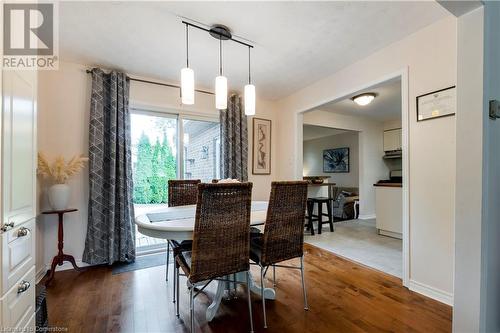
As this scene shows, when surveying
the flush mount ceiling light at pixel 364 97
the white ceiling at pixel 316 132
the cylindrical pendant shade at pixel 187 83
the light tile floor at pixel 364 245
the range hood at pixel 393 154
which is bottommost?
the light tile floor at pixel 364 245

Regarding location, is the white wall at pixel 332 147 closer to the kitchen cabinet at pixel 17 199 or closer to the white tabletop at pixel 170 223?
the white tabletop at pixel 170 223

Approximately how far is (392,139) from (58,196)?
6.53m

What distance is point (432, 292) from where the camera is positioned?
2010 mm

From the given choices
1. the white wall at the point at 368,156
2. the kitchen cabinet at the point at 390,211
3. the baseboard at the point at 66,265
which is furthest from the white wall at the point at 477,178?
the white wall at the point at 368,156

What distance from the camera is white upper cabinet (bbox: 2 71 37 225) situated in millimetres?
979

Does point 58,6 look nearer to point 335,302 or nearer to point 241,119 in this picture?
point 241,119

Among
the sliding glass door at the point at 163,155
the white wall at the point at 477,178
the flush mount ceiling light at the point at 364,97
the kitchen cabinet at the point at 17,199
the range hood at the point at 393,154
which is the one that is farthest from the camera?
the range hood at the point at 393,154

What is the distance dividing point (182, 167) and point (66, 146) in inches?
55.5

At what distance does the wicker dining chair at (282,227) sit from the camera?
1.74 metres

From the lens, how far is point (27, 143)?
3.90 feet

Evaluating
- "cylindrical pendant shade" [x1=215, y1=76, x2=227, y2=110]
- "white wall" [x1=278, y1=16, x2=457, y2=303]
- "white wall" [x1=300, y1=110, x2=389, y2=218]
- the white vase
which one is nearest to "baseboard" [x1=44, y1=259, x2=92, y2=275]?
the white vase

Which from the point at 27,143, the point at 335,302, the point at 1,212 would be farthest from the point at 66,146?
the point at 335,302

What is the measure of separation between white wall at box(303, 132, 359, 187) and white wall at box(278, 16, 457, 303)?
430cm

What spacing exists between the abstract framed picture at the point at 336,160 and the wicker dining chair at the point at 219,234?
18.9 ft
